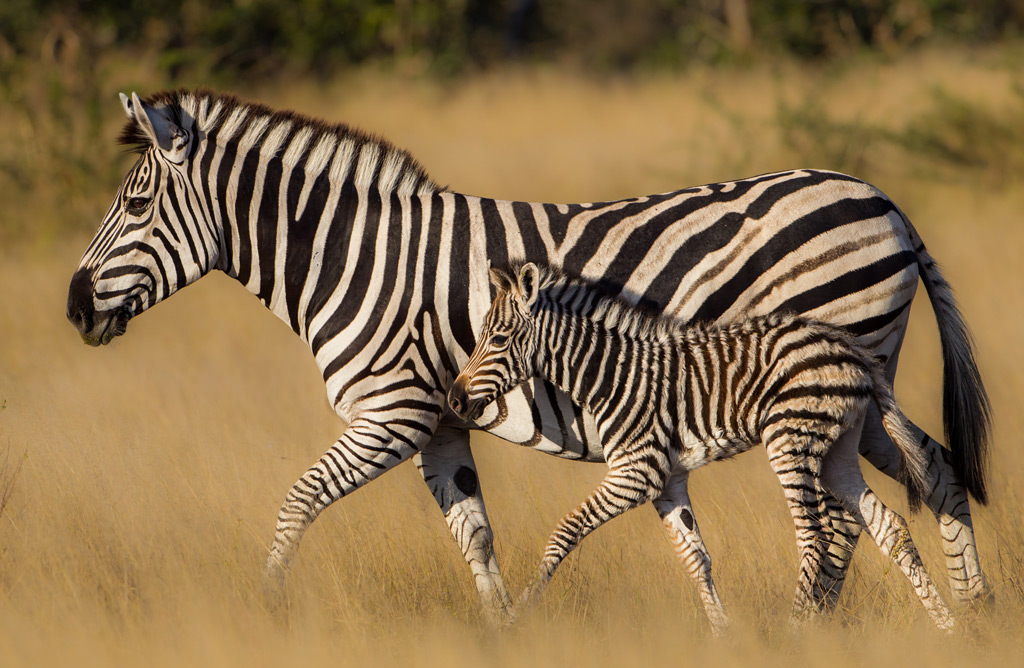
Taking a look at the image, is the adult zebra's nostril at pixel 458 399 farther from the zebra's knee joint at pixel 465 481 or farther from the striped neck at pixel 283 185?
the striped neck at pixel 283 185

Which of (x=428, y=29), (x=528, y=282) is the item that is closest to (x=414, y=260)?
(x=528, y=282)

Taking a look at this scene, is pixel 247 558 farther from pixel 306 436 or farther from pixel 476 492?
pixel 306 436

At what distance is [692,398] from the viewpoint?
4188 mm

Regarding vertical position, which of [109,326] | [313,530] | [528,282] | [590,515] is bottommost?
[590,515]

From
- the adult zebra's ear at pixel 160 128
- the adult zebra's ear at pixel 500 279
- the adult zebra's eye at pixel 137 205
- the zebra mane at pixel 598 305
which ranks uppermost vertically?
the adult zebra's ear at pixel 160 128

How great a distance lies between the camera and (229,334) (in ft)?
31.8

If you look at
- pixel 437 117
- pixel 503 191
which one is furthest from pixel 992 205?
pixel 437 117

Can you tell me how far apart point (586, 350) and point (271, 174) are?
166 centimetres

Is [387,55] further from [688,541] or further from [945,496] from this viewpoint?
[688,541]

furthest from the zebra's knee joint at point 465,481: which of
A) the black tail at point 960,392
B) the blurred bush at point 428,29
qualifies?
the blurred bush at point 428,29

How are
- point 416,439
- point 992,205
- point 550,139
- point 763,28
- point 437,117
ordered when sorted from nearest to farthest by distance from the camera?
point 416,439, point 992,205, point 550,139, point 437,117, point 763,28

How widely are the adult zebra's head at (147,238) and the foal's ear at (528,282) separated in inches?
58.3

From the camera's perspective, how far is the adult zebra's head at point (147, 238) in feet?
14.6

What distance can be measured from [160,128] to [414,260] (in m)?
1.24
